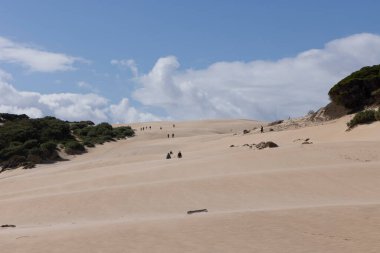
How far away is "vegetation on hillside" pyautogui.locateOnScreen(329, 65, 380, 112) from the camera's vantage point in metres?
36.2

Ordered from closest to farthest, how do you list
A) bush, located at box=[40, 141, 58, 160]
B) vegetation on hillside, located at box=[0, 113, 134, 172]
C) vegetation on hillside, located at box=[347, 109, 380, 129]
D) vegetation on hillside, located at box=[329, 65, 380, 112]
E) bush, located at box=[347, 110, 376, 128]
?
vegetation on hillside, located at box=[347, 109, 380, 129] → bush, located at box=[347, 110, 376, 128] → vegetation on hillside, located at box=[0, 113, 134, 172] → vegetation on hillside, located at box=[329, 65, 380, 112] → bush, located at box=[40, 141, 58, 160]

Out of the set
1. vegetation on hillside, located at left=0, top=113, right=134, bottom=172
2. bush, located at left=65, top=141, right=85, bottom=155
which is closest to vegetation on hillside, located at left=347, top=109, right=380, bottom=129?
vegetation on hillside, located at left=0, top=113, right=134, bottom=172

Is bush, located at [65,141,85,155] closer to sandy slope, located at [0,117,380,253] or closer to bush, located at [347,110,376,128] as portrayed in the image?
sandy slope, located at [0,117,380,253]

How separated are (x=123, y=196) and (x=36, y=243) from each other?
6684 millimetres

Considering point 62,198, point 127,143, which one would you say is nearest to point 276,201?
point 62,198

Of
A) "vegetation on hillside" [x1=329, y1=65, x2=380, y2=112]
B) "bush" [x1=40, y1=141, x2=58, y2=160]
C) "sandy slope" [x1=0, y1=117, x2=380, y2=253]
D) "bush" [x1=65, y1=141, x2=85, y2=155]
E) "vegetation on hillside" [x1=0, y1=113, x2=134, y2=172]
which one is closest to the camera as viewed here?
"sandy slope" [x1=0, y1=117, x2=380, y2=253]

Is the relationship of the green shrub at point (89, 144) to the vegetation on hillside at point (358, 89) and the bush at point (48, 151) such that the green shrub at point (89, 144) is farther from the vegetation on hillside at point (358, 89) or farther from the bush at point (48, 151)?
the vegetation on hillside at point (358, 89)

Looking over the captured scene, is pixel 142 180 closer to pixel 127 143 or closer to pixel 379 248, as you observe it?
pixel 379 248

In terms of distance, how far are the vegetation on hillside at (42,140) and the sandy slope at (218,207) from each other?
1093 cm

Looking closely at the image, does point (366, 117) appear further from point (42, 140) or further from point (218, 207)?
point (42, 140)

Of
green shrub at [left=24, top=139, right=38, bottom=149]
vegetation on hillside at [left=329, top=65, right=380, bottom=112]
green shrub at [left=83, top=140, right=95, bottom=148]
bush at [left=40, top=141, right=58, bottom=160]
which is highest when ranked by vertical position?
vegetation on hillside at [left=329, top=65, right=380, bottom=112]

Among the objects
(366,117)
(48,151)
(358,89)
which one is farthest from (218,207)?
(48,151)

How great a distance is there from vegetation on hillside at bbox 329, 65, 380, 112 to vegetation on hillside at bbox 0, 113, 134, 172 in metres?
20.3

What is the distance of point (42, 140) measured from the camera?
43.8 meters
